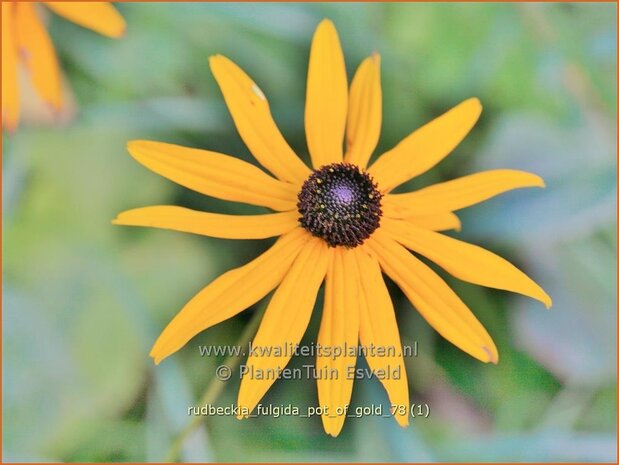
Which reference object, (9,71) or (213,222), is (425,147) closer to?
(213,222)

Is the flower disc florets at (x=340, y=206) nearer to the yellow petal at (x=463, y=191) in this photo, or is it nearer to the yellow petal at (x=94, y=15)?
the yellow petal at (x=463, y=191)

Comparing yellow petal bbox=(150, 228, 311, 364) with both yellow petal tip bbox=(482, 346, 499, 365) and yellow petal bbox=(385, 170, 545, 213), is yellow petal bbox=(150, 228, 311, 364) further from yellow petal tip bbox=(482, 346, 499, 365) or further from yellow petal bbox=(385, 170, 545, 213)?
yellow petal tip bbox=(482, 346, 499, 365)

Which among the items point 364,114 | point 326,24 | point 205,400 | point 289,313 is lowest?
point 205,400

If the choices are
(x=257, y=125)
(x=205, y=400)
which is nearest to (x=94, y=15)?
(x=257, y=125)

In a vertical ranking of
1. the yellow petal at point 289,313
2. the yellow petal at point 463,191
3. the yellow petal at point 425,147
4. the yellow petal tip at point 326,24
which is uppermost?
the yellow petal tip at point 326,24

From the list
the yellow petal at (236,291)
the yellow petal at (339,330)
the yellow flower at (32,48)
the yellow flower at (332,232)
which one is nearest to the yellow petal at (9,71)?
the yellow flower at (32,48)

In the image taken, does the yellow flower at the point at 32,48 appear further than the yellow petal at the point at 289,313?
Yes

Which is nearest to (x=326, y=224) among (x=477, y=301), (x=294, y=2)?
(x=477, y=301)
